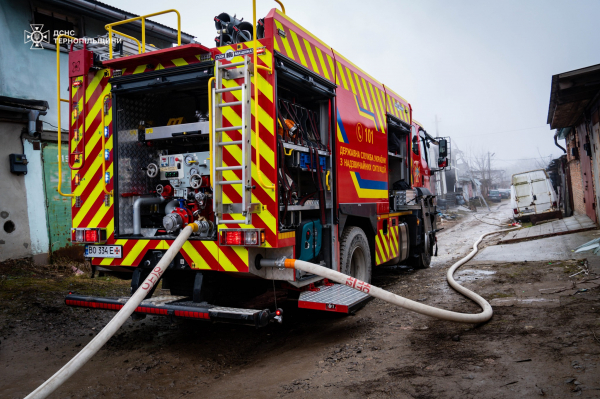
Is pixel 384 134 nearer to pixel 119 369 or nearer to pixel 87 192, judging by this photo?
pixel 87 192

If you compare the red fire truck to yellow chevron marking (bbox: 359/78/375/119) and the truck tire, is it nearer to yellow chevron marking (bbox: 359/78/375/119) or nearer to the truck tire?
yellow chevron marking (bbox: 359/78/375/119)

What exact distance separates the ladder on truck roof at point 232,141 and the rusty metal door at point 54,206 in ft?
20.7

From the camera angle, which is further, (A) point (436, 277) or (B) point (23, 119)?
(B) point (23, 119)

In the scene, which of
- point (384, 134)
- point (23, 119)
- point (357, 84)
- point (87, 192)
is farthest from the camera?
point (23, 119)

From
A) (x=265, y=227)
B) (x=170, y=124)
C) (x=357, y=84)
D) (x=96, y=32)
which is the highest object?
(x=96, y=32)

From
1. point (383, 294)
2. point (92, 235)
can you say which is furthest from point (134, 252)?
point (383, 294)

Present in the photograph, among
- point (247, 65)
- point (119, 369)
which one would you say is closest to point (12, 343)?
point (119, 369)

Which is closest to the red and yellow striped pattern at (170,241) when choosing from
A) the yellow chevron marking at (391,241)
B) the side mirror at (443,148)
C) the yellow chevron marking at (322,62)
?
the yellow chevron marking at (322,62)

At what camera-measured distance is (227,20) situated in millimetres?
4766

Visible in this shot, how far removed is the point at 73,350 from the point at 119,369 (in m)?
0.89

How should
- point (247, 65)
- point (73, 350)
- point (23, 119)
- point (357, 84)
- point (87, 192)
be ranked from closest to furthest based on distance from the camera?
1. point (247, 65)
2. point (73, 350)
3. point (87, 192)
4. point (357, 84)
5. point (23, 119)

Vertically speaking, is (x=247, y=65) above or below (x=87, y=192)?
above

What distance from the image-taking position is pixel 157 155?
5445 mm

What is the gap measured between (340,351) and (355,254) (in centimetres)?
229
